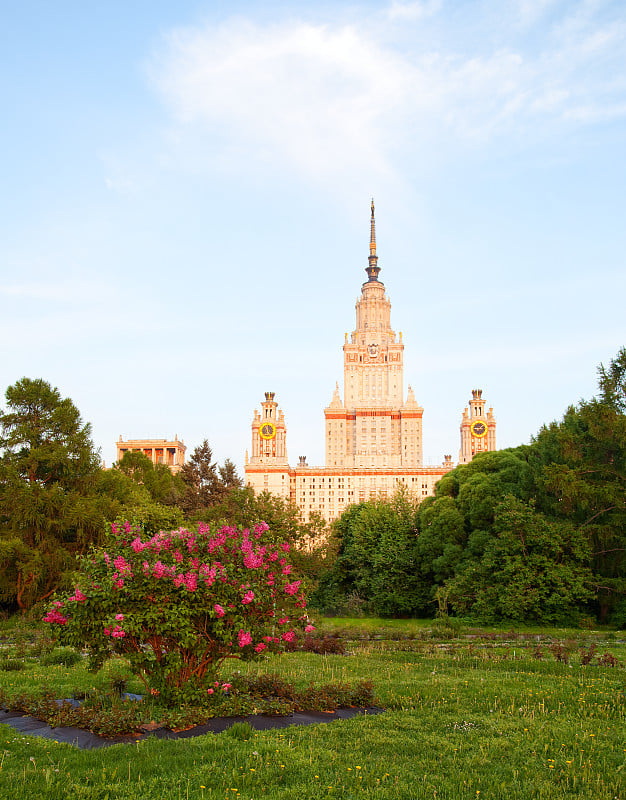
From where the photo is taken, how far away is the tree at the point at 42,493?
3145 cm

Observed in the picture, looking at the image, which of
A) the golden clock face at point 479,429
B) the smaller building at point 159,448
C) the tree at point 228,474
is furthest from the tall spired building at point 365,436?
the tree at point 228,474

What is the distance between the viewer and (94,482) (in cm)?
3600

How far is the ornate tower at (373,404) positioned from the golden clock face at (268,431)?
1260cm


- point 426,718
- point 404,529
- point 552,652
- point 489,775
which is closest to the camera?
point 489,775

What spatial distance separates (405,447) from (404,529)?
10276cm

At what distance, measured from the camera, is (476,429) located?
13462cm

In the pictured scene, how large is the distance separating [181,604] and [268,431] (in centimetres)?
13006

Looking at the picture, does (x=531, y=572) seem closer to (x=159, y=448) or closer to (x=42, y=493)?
(x=42, y=493)

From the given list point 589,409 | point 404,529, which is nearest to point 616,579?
point 589,409

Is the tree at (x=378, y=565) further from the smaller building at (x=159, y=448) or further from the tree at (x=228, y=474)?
the smaller building at (x=159, y=448)

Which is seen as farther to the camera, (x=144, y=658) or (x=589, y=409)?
(x=589, y=409)

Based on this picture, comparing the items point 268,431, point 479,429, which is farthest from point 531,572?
point 268,431

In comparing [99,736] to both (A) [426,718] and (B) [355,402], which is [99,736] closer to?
(A) [426,718]

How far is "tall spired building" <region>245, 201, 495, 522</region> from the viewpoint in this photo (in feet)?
443
